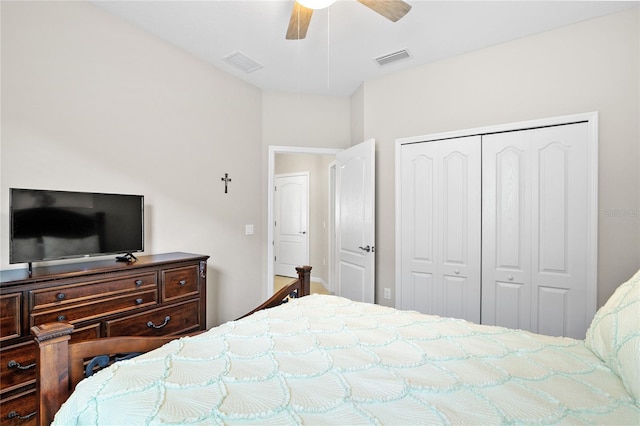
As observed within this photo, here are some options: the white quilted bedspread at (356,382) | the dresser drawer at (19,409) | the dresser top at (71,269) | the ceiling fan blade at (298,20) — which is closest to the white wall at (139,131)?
the dresser top at (71,269)

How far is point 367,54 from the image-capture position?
10.1 ft

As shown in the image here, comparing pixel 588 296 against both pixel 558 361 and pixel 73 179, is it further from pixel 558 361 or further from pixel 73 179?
pixel 73 179

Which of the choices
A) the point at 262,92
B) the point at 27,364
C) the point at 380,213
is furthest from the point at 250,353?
the point at 262,92

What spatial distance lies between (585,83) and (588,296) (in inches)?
65.9

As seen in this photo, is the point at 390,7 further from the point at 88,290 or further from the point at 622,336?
the point at 88,290

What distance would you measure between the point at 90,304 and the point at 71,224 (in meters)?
0.53

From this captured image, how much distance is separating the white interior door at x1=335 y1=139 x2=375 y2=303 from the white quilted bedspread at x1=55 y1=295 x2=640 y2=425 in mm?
2040

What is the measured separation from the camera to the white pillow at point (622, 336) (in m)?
0.91

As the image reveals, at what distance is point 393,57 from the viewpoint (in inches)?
123

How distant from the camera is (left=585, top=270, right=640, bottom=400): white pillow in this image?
0.91 meters

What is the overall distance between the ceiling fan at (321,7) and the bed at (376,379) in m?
1.70

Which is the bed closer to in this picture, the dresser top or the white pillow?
the white pillow

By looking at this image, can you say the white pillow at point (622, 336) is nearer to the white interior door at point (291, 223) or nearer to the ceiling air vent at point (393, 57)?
the ceiling air vent at point (393, 57)

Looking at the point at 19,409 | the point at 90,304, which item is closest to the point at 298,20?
the point at 90,304
